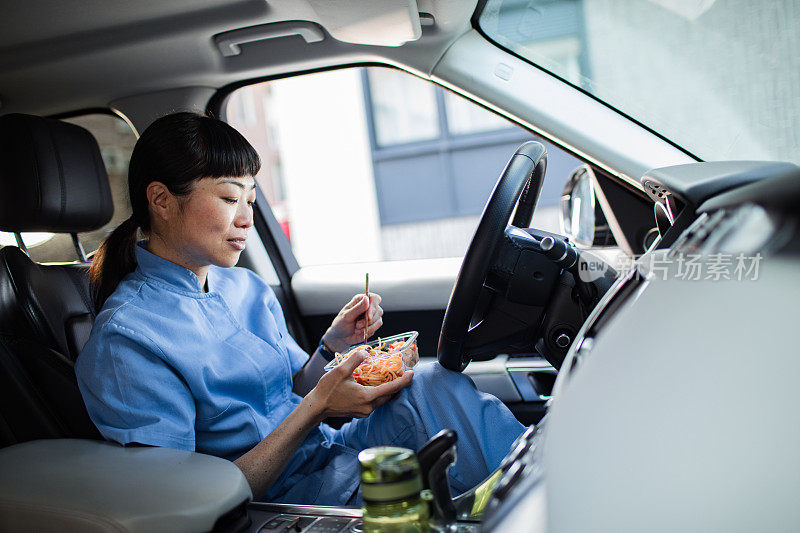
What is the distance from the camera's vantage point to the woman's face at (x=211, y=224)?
1396 millimetres

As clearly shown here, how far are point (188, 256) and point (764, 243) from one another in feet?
3.67

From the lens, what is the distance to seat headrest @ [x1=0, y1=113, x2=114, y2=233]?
1575 millimetres

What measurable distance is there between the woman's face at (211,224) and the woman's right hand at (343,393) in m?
0.37

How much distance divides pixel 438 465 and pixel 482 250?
55 centimetres

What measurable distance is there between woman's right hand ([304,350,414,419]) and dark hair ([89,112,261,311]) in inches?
19.4

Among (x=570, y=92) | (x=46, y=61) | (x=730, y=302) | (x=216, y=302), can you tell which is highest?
(x=46, y=61)

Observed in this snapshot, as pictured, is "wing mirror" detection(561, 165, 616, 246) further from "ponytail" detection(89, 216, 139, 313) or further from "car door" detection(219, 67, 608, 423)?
"car door" detection(219, 67, 608, 423)

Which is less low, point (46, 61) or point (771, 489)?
point (46, 61)

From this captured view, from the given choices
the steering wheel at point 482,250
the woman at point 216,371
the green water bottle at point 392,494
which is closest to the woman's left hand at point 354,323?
the woman at point 216,371

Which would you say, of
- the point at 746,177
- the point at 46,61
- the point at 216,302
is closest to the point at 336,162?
the point at 46,61

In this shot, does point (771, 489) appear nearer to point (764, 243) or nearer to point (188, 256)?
point (764, 243)

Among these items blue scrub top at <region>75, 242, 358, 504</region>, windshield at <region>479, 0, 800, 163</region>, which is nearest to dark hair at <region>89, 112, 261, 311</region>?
blue scrub top at <region>75, 242, 358, 504</region>

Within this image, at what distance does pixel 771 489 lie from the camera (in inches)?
22.9

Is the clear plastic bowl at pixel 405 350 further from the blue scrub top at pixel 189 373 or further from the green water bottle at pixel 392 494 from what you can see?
the green water bottle at pixel 392 494
